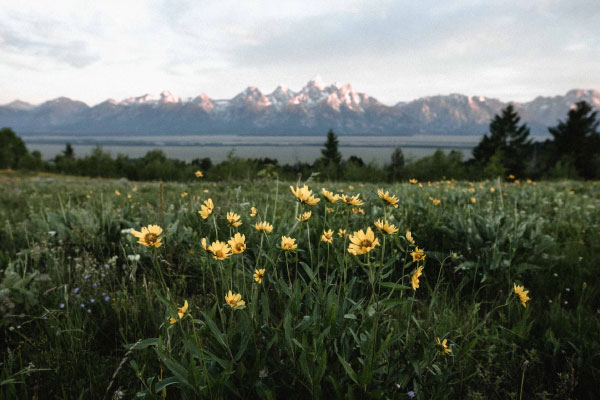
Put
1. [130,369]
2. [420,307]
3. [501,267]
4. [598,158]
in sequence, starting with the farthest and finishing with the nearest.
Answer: [598,158], [501,267], [420,307], [130,369]

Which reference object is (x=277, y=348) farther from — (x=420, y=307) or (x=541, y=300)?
(x=541, y=300)

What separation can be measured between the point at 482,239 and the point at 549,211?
9.72 ft

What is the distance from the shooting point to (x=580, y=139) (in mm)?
50031

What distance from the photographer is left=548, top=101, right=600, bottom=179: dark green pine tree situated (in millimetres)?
48875

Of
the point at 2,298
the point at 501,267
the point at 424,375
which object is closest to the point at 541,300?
the point at 501,267

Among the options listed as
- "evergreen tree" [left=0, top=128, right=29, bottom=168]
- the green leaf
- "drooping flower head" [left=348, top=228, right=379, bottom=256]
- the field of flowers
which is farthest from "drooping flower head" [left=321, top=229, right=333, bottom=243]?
"evergreen tree" [left=0, top=128, right=29, bottom=168]

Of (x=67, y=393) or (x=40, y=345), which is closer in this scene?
(x=67, y=393)

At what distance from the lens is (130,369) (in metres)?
1.53

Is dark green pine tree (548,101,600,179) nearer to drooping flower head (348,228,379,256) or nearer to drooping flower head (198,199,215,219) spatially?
drooping flower head (348,228,379,256)

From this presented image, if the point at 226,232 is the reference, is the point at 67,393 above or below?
below

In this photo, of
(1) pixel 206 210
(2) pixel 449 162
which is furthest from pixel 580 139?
(1) pixel 206 210

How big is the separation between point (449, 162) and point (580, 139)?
23787 millimetres

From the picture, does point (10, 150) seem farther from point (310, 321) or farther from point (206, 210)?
point (310, 321)

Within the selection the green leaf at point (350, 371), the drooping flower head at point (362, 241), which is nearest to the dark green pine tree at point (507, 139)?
the drooping flower head at point (362, 241)
